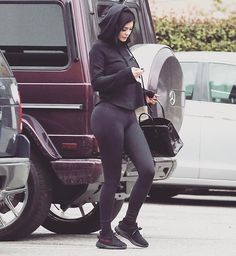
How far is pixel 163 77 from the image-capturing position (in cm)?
895

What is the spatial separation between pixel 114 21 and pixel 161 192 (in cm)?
526

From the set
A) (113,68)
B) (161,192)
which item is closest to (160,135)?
(113,68)

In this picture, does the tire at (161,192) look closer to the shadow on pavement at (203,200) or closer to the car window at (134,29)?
the shadow on pavement at (203,200)

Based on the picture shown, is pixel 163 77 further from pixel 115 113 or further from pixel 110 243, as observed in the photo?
pixel 110 243

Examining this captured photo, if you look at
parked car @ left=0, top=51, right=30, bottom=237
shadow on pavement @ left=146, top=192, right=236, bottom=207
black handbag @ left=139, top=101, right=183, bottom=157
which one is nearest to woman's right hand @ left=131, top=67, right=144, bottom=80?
black handbag @ left=139, top=101, right=183, bottom=157

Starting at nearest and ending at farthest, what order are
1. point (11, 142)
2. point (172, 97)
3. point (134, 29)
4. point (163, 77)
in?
point (11, 142)
point (163, 77)
point (172, 97)
point (134, 29)

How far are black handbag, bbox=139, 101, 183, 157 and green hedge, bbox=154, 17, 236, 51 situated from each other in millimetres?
7994

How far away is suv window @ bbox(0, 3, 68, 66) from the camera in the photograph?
8.66m

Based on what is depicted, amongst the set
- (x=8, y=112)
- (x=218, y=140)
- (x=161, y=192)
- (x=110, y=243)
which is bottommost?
(x=161, y=192)

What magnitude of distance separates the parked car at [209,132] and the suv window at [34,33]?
3.68 m

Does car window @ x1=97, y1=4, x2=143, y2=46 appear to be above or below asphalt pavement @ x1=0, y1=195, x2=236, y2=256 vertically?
above

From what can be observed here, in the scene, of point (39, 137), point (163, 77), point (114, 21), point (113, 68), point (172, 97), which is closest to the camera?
point (114, 21)

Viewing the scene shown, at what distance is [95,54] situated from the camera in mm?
8062

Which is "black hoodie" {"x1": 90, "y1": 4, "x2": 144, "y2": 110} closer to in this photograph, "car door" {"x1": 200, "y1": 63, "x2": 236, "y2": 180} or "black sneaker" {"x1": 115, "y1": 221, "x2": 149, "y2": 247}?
"black sneaker" {"x1": 115, "y1": 221, "x2": 149, "y2": 247}
